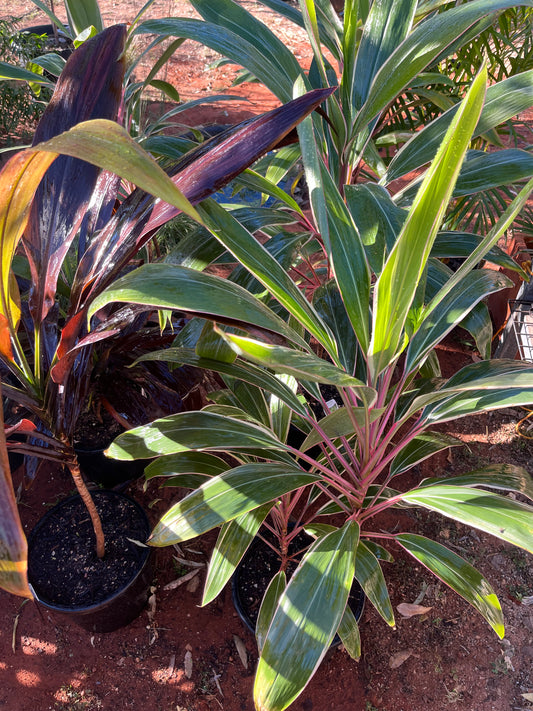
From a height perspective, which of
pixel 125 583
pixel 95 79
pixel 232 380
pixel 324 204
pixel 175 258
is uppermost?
pixel 95 79

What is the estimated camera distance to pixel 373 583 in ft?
3.84

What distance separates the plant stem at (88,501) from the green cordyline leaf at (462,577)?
0.74 metres

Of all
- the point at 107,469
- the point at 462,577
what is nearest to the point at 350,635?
the point at 462,577

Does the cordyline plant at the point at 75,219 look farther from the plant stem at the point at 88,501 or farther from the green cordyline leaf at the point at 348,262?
the green cordyline leaf at the point at 348,262

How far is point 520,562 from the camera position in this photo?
1786 millimetres

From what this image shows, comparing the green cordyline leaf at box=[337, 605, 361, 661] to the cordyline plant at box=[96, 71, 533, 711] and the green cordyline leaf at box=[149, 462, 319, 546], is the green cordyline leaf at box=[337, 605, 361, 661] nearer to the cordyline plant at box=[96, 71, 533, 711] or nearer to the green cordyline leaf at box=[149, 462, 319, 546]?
the cordyline plant at box=[96, 71, 533, 711]

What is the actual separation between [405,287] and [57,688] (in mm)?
1513

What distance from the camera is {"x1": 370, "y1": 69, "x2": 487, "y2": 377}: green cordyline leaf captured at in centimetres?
67

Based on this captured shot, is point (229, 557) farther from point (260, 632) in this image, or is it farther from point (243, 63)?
point (243, 63)

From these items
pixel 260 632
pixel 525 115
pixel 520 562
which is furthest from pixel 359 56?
pixel 525 115

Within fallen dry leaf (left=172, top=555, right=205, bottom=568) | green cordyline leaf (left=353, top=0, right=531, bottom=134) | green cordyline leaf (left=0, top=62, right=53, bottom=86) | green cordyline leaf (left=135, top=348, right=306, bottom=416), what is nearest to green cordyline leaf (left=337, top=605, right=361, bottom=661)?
green cordyline leaf (left=135, top=348, right=306, bottom=416)

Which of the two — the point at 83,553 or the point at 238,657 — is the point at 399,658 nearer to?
the point at 238,657

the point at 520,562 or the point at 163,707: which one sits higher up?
the point at 520,562

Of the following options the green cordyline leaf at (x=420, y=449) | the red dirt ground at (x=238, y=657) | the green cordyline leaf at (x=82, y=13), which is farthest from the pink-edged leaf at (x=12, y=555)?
the green cordyline leaf at (x=82, y=13)
